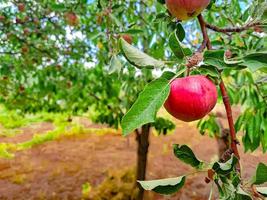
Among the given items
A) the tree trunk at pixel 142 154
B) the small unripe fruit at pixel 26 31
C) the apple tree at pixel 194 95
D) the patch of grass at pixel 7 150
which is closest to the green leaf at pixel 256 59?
the apple tree at pixel 194 95

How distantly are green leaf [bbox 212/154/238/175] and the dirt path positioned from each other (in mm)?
3487

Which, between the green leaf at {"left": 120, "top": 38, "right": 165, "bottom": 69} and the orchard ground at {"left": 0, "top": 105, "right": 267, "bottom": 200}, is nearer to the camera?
the green leaf at {"left": 120, "top": 38, "right": 165, "bottom": 69}

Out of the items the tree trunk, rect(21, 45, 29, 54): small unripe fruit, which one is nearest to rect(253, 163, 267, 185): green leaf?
rect(21, 45, 29, 54): small unripe fruit

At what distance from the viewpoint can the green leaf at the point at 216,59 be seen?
2.04 feet

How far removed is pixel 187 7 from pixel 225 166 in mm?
253

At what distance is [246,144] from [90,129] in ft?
21.3

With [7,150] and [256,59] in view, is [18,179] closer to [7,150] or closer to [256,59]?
[7,150]

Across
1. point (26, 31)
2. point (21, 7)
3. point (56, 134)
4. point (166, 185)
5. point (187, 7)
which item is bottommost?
point (56, 134)

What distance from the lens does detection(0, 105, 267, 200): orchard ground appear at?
481 centimetres

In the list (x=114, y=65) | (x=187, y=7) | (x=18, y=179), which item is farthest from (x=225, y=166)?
(x=18, y=179)

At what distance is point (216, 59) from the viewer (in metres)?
0.62

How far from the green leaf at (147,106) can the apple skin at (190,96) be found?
0.09 feet

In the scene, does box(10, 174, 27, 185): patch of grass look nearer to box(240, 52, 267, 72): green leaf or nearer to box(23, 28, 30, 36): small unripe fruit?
box(23, 28, 30, 36): small unripe fruit

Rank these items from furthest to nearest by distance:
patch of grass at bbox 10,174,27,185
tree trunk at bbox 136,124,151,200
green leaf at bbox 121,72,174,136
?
patch of grass at bbox 10,174,27,185
tree trunk at bbox 136,124,151,200
green leaf at bbox 121,72,174,136
